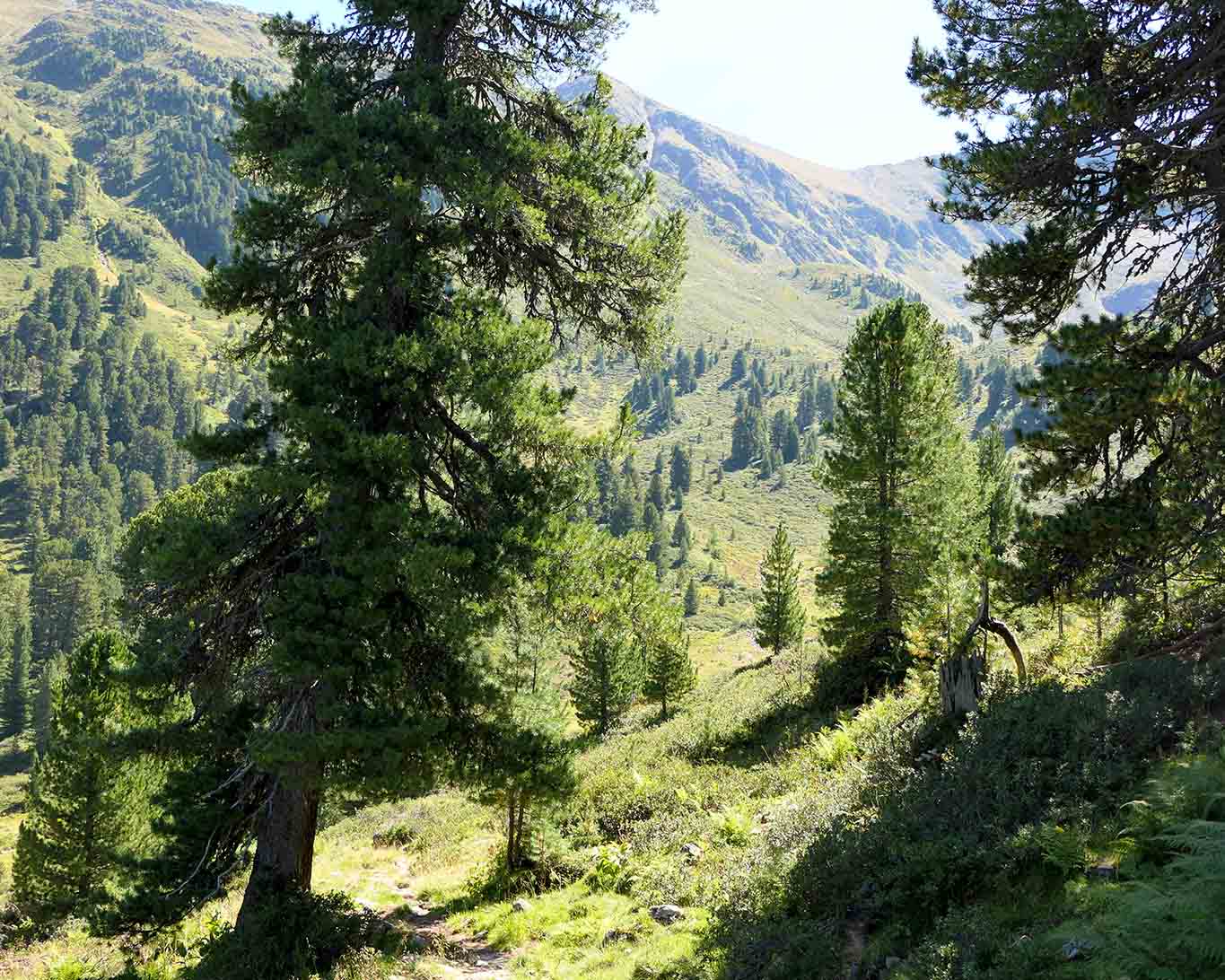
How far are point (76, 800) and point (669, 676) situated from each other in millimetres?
24452

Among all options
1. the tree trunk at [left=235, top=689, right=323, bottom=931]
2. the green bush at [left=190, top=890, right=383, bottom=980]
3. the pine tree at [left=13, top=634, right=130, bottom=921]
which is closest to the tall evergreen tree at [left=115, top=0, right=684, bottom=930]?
the tree trunk at [left=235, top=689, right=323, bottom=931]

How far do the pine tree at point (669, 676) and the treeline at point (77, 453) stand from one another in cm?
Answer: 8307

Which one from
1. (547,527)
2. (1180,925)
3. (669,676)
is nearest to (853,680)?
(547,527)

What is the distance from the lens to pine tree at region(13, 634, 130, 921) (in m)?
22.2

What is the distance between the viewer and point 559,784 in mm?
9312

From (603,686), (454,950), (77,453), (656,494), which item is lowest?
(77,453)

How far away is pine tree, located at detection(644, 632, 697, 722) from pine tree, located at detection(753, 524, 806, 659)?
5823 mm

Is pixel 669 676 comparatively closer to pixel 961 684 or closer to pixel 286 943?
pixel 961 684

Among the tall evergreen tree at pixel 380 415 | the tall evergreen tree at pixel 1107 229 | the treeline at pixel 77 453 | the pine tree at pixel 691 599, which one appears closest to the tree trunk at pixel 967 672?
the tall evergreen tree at pixel 1107 229

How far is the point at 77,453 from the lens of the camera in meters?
164

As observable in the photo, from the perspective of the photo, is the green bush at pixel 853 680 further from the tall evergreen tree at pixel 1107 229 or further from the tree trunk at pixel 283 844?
the tree trunk at pixel 283 844

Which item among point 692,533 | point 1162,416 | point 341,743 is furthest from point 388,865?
point 692,533

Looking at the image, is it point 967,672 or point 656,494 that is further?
point 656,494

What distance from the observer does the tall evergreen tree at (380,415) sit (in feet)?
26.7
